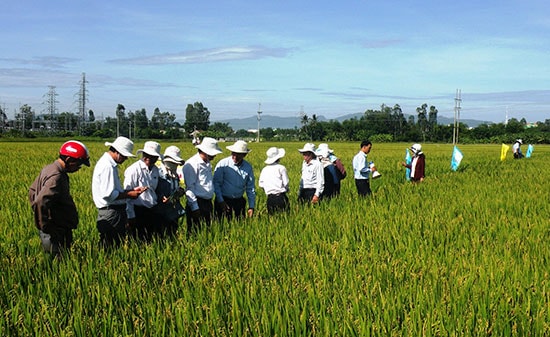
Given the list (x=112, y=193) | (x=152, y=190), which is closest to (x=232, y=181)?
(x=152, y=190)

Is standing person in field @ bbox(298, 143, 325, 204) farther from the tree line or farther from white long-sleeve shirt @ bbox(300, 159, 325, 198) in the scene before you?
the tree line

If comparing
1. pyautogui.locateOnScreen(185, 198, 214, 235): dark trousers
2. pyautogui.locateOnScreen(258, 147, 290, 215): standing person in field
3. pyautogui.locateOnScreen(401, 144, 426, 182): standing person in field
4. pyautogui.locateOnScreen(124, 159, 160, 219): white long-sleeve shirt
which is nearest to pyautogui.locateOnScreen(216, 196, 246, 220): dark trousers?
pyautogui.locateOnScreen(185, 198, 214, 235): dark trousers

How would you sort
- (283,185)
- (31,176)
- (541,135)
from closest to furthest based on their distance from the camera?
(283,185) < (31,176) < (541,135)

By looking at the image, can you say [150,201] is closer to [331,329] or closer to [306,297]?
[306,297]

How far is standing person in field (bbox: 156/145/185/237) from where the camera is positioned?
5504mm

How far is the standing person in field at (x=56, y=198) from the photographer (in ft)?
13.6

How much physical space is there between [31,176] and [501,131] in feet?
261

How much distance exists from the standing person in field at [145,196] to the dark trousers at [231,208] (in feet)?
3.48

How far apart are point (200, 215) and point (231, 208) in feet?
1.82

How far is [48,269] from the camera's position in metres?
4.02

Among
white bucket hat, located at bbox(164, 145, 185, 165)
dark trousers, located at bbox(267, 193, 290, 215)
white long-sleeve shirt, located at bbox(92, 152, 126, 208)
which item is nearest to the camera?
white long-sleeve shirt, located at bbox(92, 152, 126, 208)

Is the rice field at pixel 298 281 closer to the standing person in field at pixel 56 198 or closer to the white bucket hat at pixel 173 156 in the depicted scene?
the standing person in field at pixel 56 198

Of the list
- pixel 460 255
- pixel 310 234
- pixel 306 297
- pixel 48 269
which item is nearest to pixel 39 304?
pixel 48 269

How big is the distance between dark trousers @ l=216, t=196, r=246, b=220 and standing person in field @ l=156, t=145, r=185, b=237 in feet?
2.69
